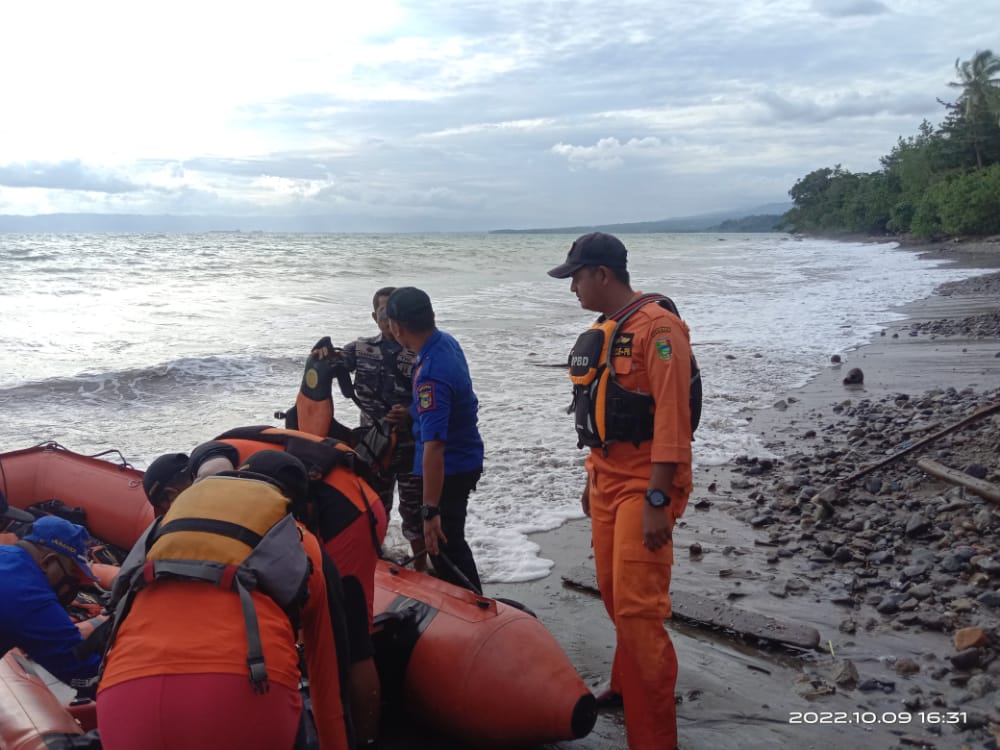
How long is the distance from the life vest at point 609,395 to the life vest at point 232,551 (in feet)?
3.81

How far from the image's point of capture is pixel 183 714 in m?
1.78

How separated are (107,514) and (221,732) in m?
3.44

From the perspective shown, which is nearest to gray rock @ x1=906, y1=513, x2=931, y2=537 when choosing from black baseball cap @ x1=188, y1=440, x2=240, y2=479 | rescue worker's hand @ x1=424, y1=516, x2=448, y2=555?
rescue worker's hand @ x1=424, y1=516, x2=448, y2=555

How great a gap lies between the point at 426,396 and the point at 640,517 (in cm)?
117

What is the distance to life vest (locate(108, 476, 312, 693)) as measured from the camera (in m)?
1.89

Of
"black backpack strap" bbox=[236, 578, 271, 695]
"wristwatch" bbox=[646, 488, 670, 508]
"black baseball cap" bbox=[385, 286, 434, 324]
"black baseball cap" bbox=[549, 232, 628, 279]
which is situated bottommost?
"black backpack strap" bbox=[236, 578, 271, 695]

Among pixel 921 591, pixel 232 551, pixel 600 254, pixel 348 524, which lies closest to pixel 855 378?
pixel 921 591

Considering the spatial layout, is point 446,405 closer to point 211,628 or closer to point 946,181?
point 211,628

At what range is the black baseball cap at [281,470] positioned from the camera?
89.7 inches

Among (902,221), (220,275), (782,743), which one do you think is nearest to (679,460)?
(782,743)

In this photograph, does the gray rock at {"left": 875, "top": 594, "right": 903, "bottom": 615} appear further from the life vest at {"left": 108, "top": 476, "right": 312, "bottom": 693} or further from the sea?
the life vest at {"left": 108, "top": 476, "right": 312, "bottom": 693}

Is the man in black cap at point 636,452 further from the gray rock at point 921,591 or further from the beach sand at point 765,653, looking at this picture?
the gray rock at point 921,591

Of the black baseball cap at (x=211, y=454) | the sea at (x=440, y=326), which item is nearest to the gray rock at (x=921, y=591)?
the sea at (x=440, y=326)

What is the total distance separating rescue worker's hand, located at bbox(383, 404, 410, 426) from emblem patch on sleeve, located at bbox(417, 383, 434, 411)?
1.68ft
